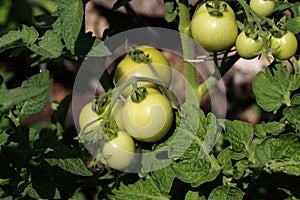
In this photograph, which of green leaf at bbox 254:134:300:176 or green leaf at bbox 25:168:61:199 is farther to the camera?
green leaf at bbox 25:168:61:199

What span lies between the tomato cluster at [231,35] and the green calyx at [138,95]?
17cm

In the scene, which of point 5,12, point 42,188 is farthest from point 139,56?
point 5,12

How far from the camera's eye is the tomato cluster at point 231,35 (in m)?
1.29

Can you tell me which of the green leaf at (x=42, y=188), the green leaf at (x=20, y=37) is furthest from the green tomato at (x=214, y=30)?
the green leaf at (x=42, y=188)

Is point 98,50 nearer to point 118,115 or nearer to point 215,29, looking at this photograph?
point 118,115

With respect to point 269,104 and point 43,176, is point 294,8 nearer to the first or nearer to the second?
point 269,104

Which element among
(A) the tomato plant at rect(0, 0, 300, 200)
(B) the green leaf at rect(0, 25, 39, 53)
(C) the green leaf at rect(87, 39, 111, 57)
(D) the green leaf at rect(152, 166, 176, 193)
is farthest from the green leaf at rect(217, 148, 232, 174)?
(B) the green leaf at rect(0, 25, 39, 53)

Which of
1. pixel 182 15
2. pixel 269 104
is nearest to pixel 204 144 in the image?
pixel 269 104

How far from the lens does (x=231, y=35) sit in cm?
134

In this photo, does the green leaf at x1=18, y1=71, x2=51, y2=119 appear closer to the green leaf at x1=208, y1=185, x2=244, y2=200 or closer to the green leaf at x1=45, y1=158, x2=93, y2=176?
the green leaf at x1=45, y1=158, x2=93, y2=176

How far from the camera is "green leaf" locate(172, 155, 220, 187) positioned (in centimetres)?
128

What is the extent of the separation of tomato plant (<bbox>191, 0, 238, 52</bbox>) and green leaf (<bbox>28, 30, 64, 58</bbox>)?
29 centimetres

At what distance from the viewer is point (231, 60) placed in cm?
162

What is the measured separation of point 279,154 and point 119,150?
0.34m
